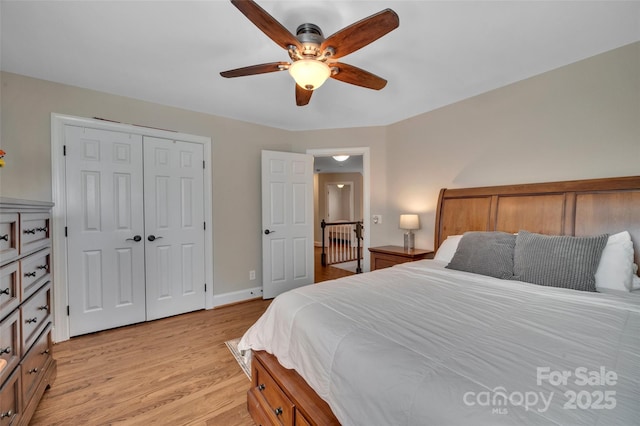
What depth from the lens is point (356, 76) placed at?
1870mm

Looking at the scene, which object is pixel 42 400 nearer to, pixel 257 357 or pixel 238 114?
pixel 257 357

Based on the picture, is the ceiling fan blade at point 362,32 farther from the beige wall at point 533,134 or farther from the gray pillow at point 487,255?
the beige wall at point 533,134

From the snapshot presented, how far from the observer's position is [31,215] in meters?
1.59

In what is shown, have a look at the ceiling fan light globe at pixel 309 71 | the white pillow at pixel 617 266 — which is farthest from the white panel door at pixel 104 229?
the white pillow at pixel 617 266

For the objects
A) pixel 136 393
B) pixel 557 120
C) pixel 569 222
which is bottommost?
pixel 136 393

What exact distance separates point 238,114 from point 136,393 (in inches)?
116

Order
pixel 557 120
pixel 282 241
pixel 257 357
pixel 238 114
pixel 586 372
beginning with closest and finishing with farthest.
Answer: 1. pixel 586 372
2. pixel 257 357
3. pixel 557 120
4. pixel 238 114
5. pixel 282 241

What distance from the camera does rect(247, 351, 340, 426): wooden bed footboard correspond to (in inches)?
44.3

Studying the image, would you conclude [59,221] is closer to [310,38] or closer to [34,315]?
[34,315]

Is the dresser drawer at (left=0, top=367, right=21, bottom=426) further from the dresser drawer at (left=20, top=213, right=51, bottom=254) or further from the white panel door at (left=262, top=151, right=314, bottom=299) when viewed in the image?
the white panel door at (left=262, top=151, right=314, bottom=299)

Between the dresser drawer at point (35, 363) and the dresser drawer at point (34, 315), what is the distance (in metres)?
0.05

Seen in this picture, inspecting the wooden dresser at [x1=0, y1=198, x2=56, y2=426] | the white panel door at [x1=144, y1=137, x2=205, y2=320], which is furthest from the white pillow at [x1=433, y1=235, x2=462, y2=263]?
the wooden dresser at [x1=0, y1=198, x2=56, y2=426]

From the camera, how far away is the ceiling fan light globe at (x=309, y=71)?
1.59 meters

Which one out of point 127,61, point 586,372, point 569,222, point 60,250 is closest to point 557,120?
point 569,222
